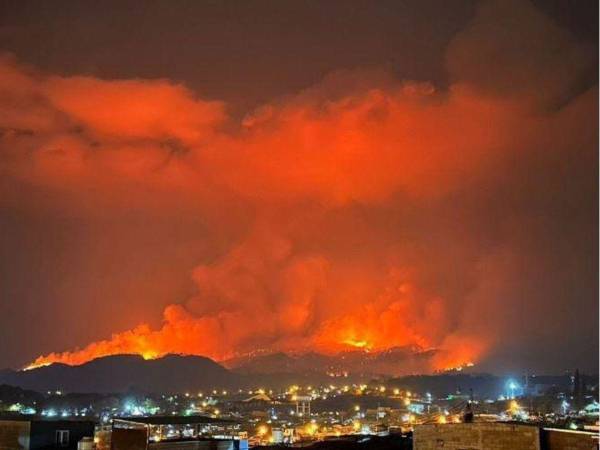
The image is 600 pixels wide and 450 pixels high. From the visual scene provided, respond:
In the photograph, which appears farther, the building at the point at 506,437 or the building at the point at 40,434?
the building at the point at 40,434

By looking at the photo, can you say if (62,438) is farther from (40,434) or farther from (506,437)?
(506,437)

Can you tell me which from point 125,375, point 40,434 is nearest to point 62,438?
point 40,434

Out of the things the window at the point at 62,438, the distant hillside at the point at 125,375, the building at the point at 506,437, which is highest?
the distant hillside at the point at 125,375

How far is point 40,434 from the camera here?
19.3m

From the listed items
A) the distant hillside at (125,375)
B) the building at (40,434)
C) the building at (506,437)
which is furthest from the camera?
the distant hillside at (125,375)

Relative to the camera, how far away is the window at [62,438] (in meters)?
19.7

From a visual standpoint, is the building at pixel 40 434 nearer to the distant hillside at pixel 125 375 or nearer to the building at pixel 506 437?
the building at pixel 506 437

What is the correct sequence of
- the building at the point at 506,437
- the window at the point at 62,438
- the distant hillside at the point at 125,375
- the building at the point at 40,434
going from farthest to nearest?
1. the distant hillside at the point at 125,375
2. the window at the point at 62,438
3. the building at the point at 40,434
4. the building at the point at 506,437

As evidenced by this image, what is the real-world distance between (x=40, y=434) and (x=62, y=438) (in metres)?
0.64

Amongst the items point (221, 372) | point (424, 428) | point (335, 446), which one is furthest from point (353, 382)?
point (424, 428)

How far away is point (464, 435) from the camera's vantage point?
546 inches

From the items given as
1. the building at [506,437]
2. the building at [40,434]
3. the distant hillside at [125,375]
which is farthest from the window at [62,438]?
the distant hillside at [125,375]

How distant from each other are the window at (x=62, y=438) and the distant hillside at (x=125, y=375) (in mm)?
131032

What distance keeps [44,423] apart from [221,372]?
141620mm
